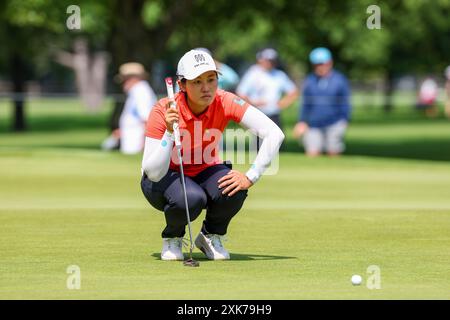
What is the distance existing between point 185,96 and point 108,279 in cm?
180

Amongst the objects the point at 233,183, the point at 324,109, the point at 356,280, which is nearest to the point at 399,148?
the point at 324,109

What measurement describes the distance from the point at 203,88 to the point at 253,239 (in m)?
2.69

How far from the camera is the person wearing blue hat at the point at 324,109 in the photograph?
26484 millimetres

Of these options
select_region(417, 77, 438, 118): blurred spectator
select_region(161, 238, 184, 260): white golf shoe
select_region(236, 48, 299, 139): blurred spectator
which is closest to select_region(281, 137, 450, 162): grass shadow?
select_region(236, 48, 299, 139): blurred spectator

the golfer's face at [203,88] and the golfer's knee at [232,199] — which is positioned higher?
the golfer's face at [203,88]

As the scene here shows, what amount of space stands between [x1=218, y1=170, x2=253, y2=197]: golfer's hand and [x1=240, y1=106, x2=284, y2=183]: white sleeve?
0.35 ft

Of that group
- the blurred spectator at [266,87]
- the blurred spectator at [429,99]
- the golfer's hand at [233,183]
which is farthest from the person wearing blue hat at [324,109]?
the blurred spectator at [429,99]

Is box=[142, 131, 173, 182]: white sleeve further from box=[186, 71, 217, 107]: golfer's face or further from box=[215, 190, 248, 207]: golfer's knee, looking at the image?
box=[215, 190, 248, 207]: golfer's knee

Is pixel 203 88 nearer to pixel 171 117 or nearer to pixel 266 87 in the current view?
pixel 171 117

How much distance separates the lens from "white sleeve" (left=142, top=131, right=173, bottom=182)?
32.2 feet

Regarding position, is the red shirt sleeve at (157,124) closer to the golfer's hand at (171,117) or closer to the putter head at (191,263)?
the golfer's hand at (171,117)

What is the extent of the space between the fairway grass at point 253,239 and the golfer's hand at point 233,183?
0.60m
